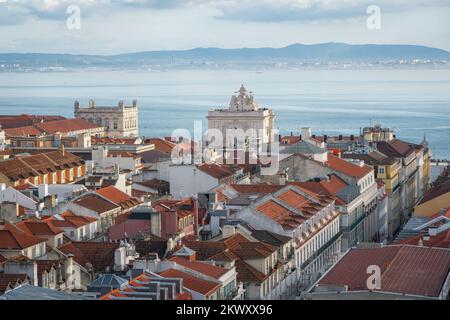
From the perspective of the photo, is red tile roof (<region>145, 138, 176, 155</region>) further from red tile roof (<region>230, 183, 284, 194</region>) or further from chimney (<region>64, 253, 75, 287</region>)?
chimney (<region>64, 253, 75, 287</region>)

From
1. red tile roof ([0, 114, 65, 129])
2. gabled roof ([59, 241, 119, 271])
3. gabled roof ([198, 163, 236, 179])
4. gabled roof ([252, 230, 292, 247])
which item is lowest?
red tile roof ([0, 114, 65, 129])

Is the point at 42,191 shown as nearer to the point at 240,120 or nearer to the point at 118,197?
the point at 118,197

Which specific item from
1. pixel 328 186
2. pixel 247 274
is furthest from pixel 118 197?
pixel 247 274

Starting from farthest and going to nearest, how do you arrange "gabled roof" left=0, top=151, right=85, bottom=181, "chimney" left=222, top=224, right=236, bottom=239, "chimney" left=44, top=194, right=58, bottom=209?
"gabled roof" left=0, top=151, right=85, bottom=181
"chimney" left=44, top=194, right=58, bottom=209
"chimney" left=222, top=224, right=236, bottom=239

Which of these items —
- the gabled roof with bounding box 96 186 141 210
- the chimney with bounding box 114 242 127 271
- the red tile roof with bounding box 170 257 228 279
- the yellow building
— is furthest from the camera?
the gabled roof with bounding box 96 186 141 210

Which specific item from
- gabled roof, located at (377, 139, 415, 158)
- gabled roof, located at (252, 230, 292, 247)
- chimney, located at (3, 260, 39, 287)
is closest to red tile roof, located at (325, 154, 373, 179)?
gabled roof, located at (377, 139, 415, 158)

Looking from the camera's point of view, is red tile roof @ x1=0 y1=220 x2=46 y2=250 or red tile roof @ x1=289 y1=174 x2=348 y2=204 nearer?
red tile roof @ x1=0 y1=220 x2=46 y2=250
